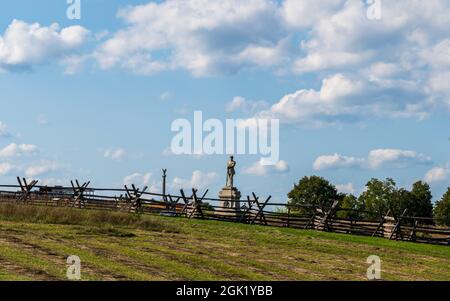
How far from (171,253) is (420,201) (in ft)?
223

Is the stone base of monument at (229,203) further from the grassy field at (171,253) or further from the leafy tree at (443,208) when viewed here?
the leafy tree at (443,208)

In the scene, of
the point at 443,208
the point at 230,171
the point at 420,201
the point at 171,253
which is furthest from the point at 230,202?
the point at 420,201

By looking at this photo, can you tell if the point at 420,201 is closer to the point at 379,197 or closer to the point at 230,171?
the point at 379,197

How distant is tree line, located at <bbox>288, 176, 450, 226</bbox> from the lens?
77.1 m

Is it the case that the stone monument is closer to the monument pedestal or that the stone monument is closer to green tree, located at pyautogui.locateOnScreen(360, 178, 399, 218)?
the monument pedestal

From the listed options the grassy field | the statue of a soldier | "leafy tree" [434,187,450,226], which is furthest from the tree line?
the grassy field

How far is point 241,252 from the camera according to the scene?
19.2m

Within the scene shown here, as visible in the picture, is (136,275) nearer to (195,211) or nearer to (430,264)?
(430,264)

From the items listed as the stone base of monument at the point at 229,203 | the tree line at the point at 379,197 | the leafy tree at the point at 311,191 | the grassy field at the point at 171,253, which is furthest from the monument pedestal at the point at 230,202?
the leafy tree at the point at 311,191

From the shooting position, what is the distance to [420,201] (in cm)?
8062

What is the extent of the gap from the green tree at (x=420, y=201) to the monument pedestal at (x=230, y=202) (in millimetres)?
44715
